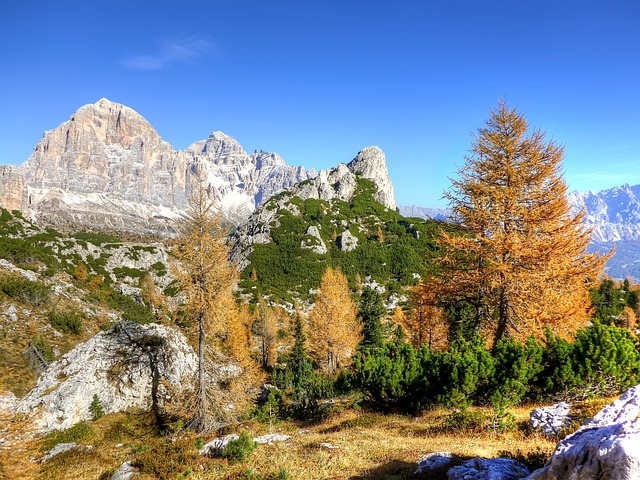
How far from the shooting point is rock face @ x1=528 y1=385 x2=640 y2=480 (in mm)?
3143

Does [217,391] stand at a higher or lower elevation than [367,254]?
lower

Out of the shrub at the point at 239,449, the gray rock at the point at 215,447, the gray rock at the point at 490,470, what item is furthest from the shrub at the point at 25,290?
the gray rock at the point at 490,470

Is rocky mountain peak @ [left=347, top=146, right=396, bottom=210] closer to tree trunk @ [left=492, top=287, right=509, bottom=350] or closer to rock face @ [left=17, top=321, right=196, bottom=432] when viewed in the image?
rock face @ [left=17, top=321, right=196, bottom=432]

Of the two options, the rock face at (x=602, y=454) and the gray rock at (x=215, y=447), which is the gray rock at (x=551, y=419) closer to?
the rock face at (x=602, y=454)

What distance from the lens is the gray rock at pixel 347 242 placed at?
303 feet

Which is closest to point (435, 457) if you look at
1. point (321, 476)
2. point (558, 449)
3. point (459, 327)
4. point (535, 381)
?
point (321, 476)

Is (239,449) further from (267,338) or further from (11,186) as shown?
(11,186)

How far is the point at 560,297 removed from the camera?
496 inches

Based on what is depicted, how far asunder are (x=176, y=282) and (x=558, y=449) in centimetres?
1408

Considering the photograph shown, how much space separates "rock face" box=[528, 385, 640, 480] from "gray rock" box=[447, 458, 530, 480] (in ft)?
3.68

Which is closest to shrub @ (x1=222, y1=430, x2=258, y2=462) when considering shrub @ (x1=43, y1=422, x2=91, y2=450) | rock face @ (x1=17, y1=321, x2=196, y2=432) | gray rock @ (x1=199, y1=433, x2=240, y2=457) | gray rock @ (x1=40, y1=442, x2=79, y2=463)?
gray rock @ (x1=199, y1=433, x2=240, y2=457)

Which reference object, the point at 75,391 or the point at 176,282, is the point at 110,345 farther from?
the point at 176,282

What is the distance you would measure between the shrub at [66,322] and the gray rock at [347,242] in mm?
67317

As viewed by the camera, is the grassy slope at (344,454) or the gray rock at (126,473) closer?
the grassy slope at (344,454)
